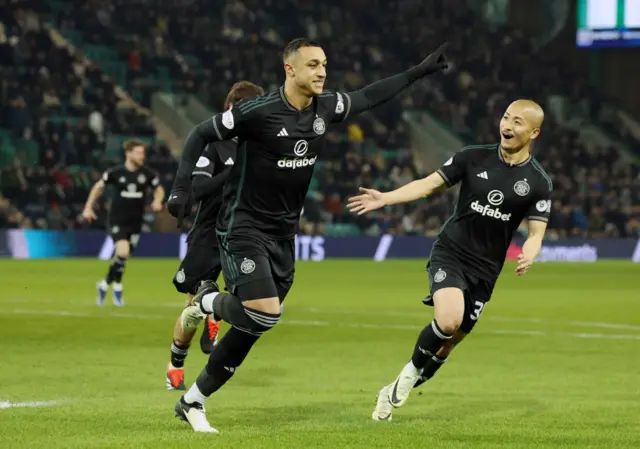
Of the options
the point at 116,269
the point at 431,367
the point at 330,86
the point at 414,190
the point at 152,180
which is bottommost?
the point at 330,86

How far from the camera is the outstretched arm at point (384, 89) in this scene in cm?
888

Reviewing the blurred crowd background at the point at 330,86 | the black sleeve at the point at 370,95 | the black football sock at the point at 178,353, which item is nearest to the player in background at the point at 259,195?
the black sleeve at the point at 370,95

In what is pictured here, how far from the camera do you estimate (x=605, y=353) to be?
45.7 ft

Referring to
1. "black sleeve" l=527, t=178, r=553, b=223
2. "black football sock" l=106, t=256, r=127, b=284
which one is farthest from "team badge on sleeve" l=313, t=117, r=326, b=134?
"black football sock" l=106, t=256, r=127, b=284

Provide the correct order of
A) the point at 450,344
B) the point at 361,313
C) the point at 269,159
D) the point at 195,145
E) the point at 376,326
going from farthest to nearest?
the point at 361,313 < the point at 376,326 < the point at 450,344 < the point at 269,159 < the point at 195,145

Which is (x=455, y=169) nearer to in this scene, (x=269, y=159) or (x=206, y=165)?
(x=269, y=159)

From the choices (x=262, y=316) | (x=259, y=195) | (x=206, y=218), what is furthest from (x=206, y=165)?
(x=262, y=316)

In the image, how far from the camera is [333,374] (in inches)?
468

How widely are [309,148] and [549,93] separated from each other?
39.6 m

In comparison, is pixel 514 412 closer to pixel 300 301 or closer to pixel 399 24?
pixel 300 301

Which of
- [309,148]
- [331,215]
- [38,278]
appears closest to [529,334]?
[309,148]

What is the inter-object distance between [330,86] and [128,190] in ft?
71.8

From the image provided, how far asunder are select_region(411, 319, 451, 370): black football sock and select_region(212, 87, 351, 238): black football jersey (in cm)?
122

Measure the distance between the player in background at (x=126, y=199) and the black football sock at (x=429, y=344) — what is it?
35.7ft
